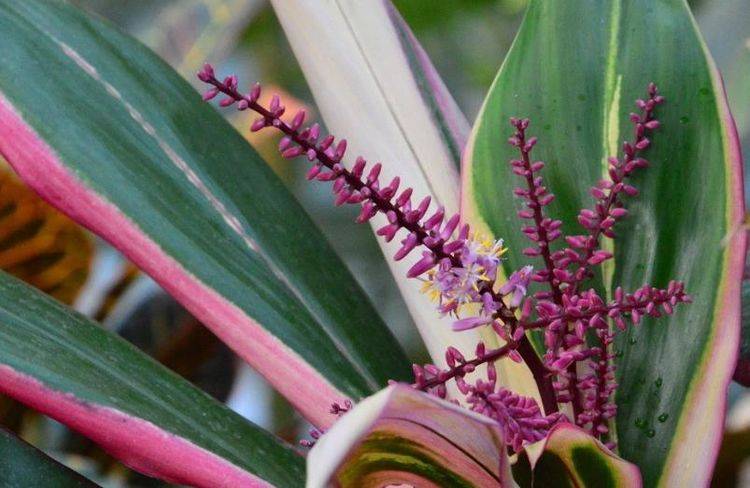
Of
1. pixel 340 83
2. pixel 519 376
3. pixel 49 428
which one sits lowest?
pixel 49 428

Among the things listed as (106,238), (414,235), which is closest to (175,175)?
(106,238)

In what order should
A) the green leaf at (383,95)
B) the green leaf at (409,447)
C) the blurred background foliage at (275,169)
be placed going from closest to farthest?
1. the green leaf at (409,447)
2. the green leaf at (383,95)
3. the blurred background foliage at (275,169)

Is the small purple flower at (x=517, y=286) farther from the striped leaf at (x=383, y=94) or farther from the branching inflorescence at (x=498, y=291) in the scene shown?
the striped leaf at (x=383, y=94)

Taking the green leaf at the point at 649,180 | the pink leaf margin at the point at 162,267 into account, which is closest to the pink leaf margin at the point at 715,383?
the green leaf at the point at 649,180

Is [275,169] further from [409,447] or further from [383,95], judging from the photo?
[409,447]

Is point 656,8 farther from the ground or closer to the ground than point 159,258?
farther from the ground

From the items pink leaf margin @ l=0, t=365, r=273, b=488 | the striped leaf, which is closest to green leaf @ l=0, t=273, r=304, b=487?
pink leaf margin @ l=0, t=365, r=273, b=488

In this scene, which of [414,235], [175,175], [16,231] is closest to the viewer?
[414,235]

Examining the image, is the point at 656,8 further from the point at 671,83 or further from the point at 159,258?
the point at 159,258
